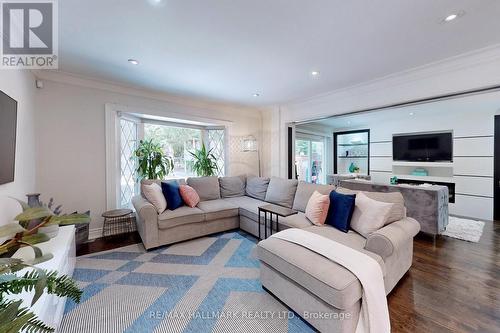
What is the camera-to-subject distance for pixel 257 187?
13.9 ft

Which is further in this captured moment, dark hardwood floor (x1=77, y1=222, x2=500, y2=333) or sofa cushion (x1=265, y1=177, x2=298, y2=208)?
sofa cushion (x1=265, y1=177, x2=298, y2=208)

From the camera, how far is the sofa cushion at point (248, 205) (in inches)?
134

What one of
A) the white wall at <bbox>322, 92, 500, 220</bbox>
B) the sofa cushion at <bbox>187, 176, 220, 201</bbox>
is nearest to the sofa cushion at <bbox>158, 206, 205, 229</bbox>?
the sofa cushion at <bbox>187, 176, 220, 201</bbox>

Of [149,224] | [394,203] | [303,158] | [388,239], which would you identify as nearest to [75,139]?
[149,224]

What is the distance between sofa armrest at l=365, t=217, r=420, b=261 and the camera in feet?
5.99

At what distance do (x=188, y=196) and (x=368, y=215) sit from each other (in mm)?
2638

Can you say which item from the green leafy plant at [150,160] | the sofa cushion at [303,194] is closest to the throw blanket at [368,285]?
the sofa cushion at [303,194]

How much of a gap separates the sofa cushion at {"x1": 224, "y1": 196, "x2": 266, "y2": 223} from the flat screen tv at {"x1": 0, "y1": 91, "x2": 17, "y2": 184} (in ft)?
9.00

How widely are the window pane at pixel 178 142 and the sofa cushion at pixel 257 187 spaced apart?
4.68ft

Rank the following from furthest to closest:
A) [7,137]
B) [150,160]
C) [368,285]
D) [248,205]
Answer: [150,160], [248,205], [7,137], [368,285]

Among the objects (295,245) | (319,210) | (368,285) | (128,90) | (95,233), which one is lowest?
(95,233)

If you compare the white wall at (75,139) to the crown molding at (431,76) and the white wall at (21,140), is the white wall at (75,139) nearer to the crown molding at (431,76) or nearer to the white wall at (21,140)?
the white wall at (21,140)

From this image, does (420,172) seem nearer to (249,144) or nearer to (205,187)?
(249,144)

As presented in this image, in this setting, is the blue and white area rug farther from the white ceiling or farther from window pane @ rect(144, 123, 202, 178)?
the white ceiling
